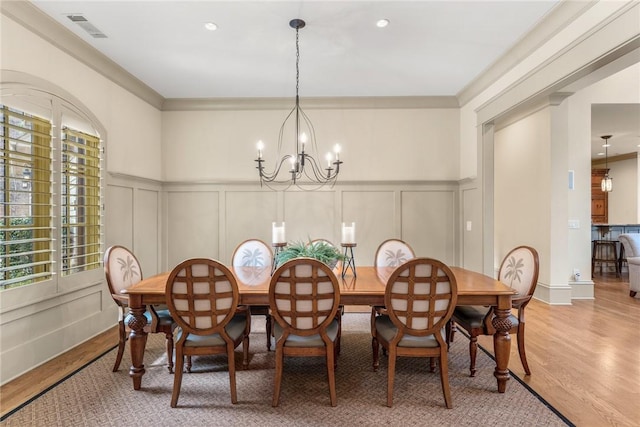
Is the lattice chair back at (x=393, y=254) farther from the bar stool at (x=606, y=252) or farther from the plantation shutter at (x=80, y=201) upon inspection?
the bar stool at (x=606, y=252)

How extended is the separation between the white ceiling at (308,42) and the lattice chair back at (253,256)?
196 centimetres

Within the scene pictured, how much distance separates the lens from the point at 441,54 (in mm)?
3242

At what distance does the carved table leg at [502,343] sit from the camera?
2.12 m

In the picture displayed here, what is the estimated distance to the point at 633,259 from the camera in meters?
4.70

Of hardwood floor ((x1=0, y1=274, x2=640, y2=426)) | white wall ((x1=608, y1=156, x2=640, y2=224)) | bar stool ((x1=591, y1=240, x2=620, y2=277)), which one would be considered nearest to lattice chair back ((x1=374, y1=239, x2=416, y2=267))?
hardwood floor ((x1=0, y1=274, x2=640, y2=426))

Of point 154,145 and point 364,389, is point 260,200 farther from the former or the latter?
point 364,389

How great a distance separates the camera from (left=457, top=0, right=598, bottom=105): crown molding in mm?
2434

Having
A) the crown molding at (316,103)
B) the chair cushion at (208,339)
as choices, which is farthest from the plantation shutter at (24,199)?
the crown molding at (316,103)

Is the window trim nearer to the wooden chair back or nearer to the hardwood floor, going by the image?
the hardwood floor

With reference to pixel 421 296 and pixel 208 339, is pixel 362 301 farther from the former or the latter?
pixel 208 339

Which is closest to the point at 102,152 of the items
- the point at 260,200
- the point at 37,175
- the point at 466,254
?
the point at 37,175

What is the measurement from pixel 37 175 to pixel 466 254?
4.73m

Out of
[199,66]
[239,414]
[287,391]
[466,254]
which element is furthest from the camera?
[466,254]

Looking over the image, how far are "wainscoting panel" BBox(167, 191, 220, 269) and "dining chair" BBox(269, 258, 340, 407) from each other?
9.47ft
